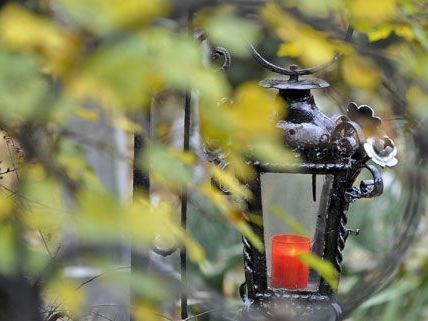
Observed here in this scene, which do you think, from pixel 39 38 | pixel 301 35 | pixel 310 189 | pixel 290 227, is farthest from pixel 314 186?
pixel 39 38

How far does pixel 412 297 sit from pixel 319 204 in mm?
1814

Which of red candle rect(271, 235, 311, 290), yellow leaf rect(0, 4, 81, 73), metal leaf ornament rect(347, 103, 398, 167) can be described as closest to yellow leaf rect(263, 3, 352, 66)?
yellow leaf rect(0, 4, 81, 73)

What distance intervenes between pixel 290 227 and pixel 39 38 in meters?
1.19

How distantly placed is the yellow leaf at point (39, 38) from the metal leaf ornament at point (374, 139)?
111 cm

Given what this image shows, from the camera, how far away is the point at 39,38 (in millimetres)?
985

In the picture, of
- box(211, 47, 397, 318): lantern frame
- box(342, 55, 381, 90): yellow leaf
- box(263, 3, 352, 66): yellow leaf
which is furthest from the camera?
box(342, 55, 381, 90): yellow leaf

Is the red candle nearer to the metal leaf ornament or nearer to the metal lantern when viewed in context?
the metal lantern

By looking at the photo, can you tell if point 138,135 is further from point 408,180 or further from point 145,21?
point 408,180

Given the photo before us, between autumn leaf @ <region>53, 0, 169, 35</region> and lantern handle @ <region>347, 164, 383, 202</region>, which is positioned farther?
lantern handle @ <region>347, 164, 383, 202</region>

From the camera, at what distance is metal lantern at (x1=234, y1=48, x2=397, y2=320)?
6.49 ft

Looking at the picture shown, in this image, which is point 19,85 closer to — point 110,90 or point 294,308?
point 110,90

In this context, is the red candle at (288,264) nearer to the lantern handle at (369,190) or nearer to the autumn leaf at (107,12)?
the lantern handle at (369,190)

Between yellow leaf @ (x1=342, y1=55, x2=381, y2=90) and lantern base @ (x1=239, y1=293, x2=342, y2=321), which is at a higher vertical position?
yellow leaf @ (x1=342, y1=55, x2=381, y2=90)

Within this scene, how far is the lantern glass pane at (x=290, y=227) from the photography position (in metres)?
2.05
